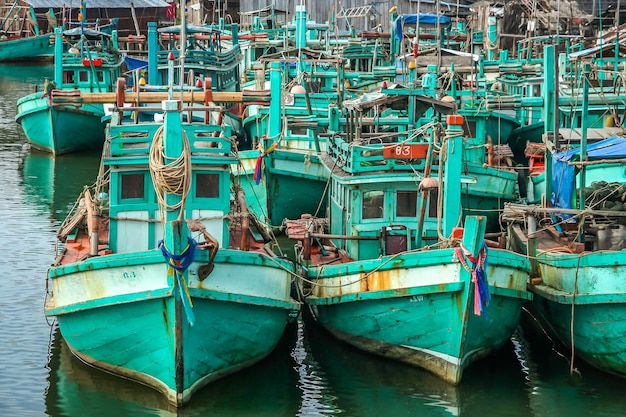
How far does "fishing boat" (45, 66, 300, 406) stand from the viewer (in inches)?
659

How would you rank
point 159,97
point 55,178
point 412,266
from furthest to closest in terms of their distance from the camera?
point 55,178 → point 159,97 → point 412,266

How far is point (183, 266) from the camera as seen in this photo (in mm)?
16375

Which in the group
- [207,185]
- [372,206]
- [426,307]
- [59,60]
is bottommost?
[426,307]

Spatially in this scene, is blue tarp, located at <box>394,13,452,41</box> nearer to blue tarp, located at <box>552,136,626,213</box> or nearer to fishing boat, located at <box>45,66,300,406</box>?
blue tarp, located at <box>552,136,626,213</box>

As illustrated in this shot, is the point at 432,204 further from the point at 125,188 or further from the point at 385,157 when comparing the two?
the point at 125,188

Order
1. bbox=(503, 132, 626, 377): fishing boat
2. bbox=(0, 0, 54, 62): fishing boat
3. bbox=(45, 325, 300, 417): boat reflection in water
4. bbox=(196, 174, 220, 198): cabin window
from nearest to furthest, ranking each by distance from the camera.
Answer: bbox=(45, 325, 300, 417): boat reflection in water
bbox=(503, 132, 626, 377): fishing boat
bbox=(196, 174, 220, 198): cabin window
bbox=(0, 0, 54, 62): fishing boat

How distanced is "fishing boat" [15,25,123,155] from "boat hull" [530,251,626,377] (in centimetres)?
2050

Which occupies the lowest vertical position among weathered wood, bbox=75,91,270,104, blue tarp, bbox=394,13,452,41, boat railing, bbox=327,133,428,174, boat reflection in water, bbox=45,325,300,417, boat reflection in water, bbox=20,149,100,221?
boat reflection in water, bbox=45,325,300,417

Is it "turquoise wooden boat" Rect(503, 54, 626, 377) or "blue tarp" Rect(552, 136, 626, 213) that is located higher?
"blue tarp" Rect(552, 136, 626, 213)

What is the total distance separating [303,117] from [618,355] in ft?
41.3

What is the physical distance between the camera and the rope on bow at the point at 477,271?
16.9 m

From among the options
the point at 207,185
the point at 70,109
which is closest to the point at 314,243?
the point at 207,185

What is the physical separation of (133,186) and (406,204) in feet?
14.6

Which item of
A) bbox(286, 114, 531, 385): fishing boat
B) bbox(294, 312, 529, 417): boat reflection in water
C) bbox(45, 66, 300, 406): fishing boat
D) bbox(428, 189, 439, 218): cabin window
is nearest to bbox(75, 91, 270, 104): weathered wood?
bbox(45, 66, 300, 406): fishing boat
